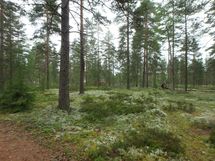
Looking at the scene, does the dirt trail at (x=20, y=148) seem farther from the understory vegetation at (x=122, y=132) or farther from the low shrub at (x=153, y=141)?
the low shrub at (x=153, y=141)

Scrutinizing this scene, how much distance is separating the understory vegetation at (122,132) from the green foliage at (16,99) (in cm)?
51

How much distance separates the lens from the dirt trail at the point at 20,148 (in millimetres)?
6895

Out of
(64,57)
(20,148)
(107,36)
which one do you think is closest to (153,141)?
(20,148)

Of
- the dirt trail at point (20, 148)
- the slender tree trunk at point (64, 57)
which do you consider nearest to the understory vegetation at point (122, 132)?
the dirt trail at point (20, 148)

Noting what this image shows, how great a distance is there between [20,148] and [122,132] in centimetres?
360

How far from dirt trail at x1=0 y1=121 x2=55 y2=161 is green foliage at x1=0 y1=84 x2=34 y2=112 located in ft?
9.61

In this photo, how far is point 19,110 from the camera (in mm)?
12227

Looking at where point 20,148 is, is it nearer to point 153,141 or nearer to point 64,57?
point 153,141

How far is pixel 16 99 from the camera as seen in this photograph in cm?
1262

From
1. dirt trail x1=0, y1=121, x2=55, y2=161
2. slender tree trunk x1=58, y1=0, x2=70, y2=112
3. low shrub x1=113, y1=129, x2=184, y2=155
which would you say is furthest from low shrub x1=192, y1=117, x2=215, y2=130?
dirt trail x1=0, y1=121, x2=55, y2=161

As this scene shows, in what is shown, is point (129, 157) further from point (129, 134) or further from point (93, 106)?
point (93, 106)

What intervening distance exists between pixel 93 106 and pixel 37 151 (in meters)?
5.72

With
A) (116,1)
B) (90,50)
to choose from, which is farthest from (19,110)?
(90,50)

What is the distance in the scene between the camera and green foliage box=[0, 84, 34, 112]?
12.3 metres
